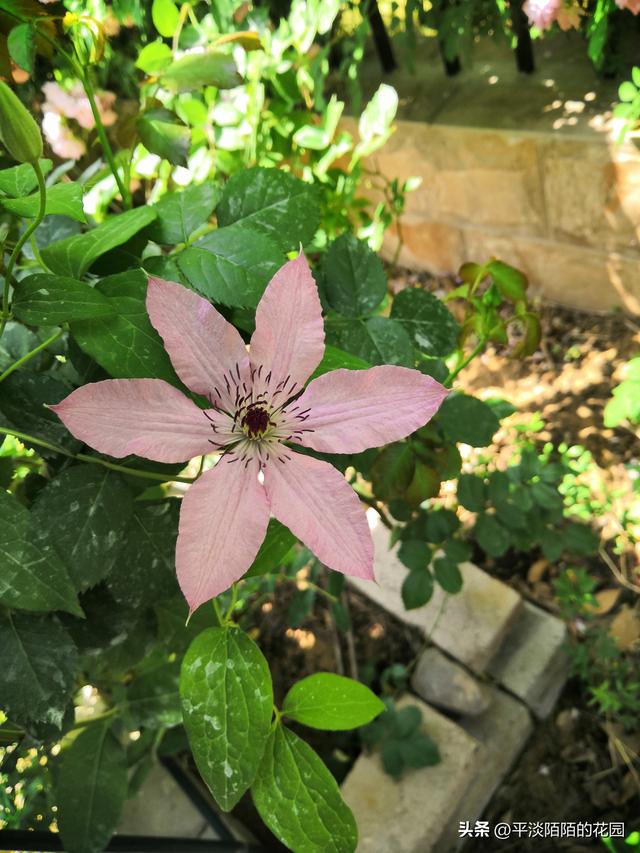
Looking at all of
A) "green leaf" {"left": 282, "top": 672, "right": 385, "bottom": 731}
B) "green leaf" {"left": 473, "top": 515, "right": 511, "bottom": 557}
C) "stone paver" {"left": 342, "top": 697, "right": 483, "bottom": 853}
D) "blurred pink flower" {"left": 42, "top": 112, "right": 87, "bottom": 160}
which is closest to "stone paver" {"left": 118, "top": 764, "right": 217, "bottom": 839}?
"stone paver" {"left": 342, "top": 697, "right": 483, "bottom": 853}

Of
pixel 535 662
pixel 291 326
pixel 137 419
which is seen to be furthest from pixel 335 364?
pixel 535 662

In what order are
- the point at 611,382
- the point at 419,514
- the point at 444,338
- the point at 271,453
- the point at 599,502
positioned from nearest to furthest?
the point at 271,453, the point at 444,338, the point at 419,514, the point at 599,502, the point at 611,382

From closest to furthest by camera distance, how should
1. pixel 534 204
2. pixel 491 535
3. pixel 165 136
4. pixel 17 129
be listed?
pixel 17 129 → pixel 165 136 → pixel 491 535 → pixel 534 204

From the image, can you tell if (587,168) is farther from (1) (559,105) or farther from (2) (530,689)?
(2) (530,689)

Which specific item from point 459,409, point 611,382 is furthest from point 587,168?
point 459,409

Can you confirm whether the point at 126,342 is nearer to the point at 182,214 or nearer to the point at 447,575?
the point at 182,214
